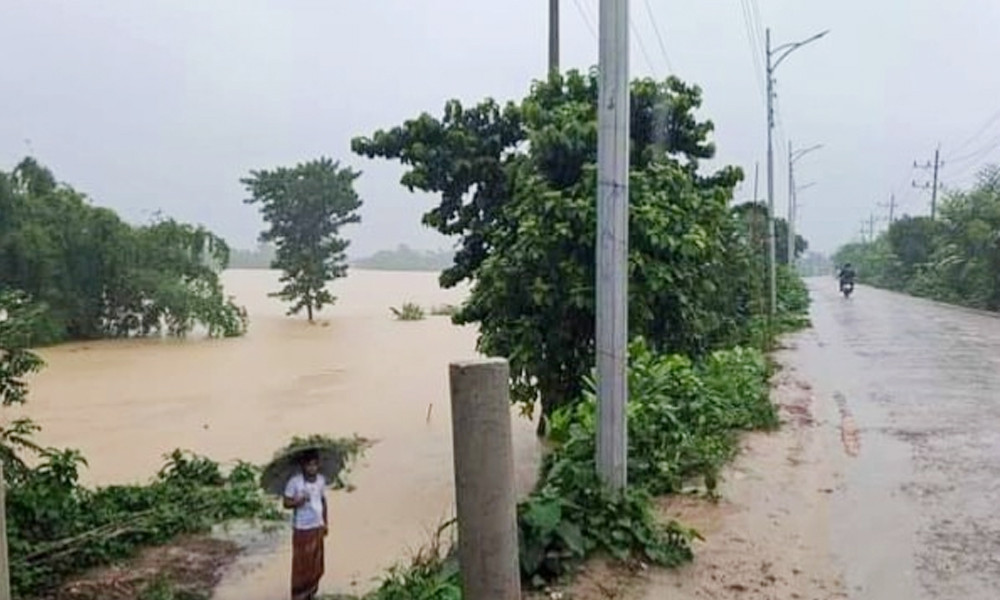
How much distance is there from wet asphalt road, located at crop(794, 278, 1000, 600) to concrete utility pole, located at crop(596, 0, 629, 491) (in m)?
1.38

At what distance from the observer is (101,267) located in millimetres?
28328

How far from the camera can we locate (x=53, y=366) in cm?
2333

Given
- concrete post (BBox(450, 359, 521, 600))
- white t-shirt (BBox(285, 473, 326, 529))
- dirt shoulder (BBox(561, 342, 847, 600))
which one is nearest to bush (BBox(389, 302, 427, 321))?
dirt shoulder (BBox(561, 342, 847, 600))

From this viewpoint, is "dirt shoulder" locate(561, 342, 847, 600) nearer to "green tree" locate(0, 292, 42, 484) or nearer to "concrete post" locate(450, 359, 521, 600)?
"concrete post" locate(450, 359, 521, 600)

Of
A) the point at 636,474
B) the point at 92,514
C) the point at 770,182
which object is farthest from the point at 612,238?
the point at 770,182

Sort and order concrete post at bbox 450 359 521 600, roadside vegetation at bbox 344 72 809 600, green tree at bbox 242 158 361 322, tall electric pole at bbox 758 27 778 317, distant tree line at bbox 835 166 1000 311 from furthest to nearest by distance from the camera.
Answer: green tree at bbox 242 158 361 322, distant tree line at bbox 835 166 1000 311, tall electric pole at bbox 758 27 778 317, roadside vegetation at bbox 344 72 809 600, concrete post at bbox 450 359 521 600

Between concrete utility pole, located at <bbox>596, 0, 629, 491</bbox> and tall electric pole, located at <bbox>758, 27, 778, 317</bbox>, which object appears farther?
tall electric pole, located at <bbox>758, 27, 778, 317</bbox>

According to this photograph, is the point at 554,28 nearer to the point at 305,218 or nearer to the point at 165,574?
the point at 165,574

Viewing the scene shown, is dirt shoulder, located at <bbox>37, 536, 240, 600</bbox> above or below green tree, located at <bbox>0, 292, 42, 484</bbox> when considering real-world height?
below

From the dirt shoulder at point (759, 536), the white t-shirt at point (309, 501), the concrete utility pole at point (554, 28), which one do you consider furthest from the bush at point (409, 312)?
the white t-shirt at point (309, 501)

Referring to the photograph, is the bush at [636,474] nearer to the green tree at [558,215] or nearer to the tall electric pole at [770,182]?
the green tree at [558,215]

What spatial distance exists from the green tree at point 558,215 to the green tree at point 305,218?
24455 mm

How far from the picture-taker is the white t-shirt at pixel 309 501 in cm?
586

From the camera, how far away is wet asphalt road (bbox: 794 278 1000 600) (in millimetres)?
4809
